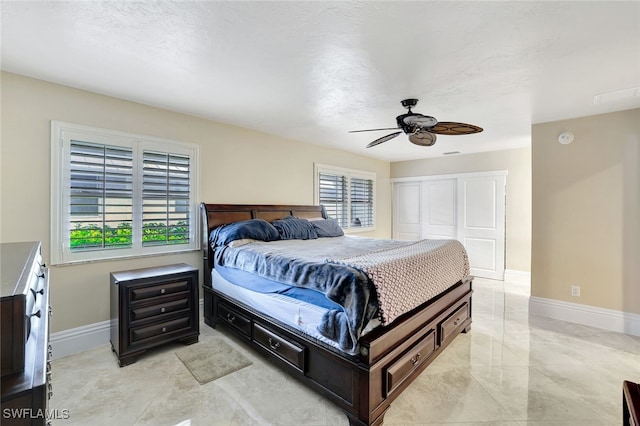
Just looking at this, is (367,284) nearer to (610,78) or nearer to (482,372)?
(482,372)

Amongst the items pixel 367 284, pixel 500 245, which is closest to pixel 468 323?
pixel 367 284

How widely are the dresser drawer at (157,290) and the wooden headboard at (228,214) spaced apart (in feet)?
1.67

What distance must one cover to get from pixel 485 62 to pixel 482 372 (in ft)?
8.39

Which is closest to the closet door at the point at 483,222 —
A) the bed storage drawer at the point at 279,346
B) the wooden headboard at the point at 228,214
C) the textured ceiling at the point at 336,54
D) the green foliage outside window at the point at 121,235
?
the textured ceiling at the point at 336,54

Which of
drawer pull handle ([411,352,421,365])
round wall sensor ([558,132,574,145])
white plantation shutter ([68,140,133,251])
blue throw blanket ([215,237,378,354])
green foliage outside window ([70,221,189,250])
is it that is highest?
round wall sensor ([558,132,574,145])

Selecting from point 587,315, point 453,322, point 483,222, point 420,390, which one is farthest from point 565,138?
point 420,390

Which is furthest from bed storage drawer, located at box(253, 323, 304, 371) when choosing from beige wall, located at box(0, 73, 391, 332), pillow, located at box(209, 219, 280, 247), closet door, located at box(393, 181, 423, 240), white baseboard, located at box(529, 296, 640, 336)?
closet door, located at box(393, 181, 423, 240)

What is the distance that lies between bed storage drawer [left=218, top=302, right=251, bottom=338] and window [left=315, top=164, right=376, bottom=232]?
2.64m

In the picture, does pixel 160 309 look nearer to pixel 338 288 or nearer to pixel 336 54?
pixel 338 288

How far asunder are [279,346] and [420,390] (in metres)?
1.15

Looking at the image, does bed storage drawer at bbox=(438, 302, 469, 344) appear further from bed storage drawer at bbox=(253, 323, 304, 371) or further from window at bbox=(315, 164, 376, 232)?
window at bbox=(315, 164, 376, 232)

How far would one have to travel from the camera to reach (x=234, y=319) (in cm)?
288

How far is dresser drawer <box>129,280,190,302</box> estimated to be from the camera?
258 centimetres

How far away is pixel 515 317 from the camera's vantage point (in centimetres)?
365
